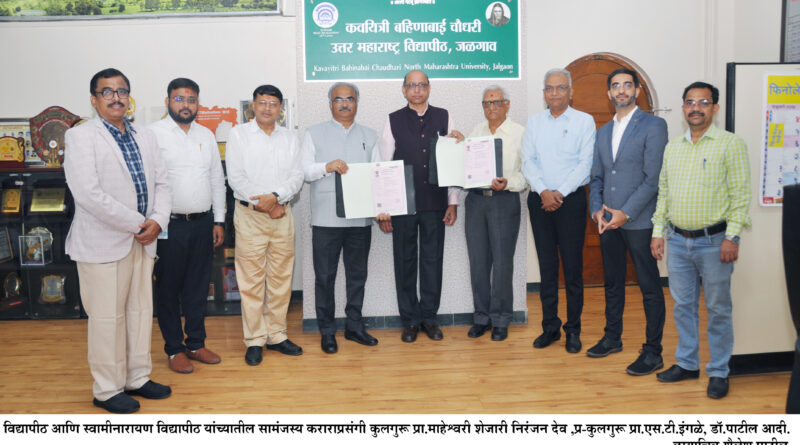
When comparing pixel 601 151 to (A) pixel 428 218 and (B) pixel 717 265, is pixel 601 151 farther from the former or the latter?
(A) pixel 428 218

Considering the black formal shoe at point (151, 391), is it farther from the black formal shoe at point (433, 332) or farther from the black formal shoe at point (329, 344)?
the black formal shoe at point (433, 332)

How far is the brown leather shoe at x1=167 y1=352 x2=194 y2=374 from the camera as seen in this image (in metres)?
3.43

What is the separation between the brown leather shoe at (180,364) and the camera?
135 inches

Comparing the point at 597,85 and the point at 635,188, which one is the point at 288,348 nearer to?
the point at 635,188

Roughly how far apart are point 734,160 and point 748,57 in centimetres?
297

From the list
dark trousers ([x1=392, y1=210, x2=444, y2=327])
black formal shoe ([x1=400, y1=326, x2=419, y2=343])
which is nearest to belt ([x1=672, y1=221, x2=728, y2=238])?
dark trousers ([x1=392, y1=210, x2=444, y2=327])

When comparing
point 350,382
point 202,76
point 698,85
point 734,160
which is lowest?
point 350,382

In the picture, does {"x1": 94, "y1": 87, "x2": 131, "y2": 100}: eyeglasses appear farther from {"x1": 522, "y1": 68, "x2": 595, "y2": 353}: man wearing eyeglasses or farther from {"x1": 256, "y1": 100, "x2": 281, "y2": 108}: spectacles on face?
{"x1": 522, "y1": 68, "x2": 595, "y2": 353}: man wearing eyeglasses

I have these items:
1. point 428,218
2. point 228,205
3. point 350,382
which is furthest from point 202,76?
point 350,382

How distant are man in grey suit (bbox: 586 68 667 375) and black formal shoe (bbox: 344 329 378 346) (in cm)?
168

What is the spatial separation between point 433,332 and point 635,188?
1.71 metres

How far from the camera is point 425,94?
386cm

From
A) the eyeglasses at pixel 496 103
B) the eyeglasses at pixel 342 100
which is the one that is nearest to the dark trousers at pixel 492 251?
the eyeglasses at pixel 496 103
